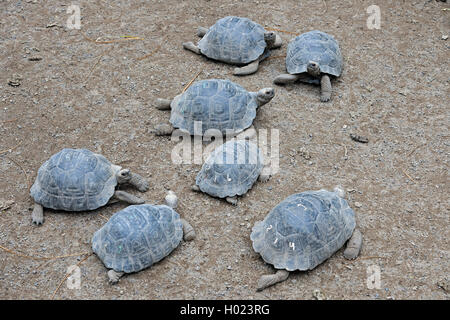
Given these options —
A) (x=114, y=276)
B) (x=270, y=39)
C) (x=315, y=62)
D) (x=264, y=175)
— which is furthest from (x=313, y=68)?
(x=114, y=276)

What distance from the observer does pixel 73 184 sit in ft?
15.9

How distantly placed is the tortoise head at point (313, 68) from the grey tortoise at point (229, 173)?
1813mm

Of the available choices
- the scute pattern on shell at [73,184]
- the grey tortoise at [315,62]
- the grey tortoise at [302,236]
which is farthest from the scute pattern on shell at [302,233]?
the grey tortoise at [315,62]

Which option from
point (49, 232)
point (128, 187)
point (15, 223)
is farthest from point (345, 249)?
point (15, 223)

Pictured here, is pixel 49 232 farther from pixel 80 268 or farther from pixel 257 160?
pixel 257 160

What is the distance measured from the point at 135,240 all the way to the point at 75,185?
1011mm

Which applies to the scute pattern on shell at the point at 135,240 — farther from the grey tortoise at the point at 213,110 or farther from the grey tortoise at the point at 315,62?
the grey tortoise at the point at 315,62

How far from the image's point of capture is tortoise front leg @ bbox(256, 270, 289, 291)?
167 inches

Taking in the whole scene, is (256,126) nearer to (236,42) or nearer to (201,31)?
(236,42)

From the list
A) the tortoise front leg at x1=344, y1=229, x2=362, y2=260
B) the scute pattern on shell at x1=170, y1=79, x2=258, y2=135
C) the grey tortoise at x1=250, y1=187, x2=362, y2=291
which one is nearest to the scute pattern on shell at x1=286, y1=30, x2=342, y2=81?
the scute pattern on shell at x1=170, y1=79, x2=258, y2=135

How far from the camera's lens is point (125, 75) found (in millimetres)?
6793

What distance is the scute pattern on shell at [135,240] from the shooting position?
4.30 meters

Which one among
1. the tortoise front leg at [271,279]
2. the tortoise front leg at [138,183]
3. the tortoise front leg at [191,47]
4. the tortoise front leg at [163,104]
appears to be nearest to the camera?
the tortoise front leg at [271,279]

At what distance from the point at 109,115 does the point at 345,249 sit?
135 inches
